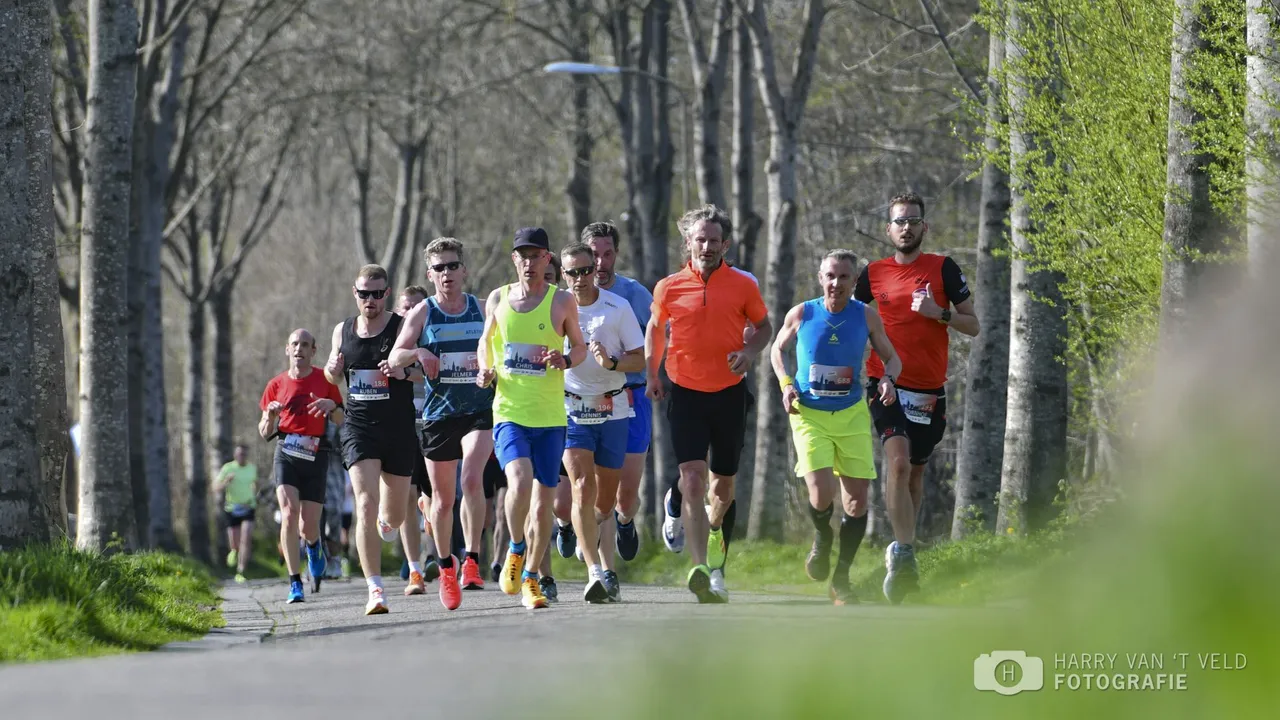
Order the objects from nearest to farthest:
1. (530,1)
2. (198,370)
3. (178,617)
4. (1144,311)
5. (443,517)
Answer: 1. (178,617)
2. (443,517)
3. (1144,311)
4. (530,1)
5. (198,370)

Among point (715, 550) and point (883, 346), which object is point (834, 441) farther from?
point (715, 550)

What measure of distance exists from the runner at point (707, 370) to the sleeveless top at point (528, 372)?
0.74 meters

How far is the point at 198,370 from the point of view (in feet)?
108

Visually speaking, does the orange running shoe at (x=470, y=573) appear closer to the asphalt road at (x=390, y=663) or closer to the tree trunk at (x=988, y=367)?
the asphalt road at (x=390, y=663)

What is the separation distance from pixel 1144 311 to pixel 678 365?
466 cm

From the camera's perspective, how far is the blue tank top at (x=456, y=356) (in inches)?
492

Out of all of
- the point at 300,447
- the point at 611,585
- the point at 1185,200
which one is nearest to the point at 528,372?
the point at 611,585

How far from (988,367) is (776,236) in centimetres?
526

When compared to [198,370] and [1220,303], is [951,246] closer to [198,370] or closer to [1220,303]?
[198,370]

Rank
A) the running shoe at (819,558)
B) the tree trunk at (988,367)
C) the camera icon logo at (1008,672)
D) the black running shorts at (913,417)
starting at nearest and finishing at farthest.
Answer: the camera icon logo at (1008,672) < the black running shorts at (913,417) < the running shoe at (819,558) < the tree trunk at (988,367)

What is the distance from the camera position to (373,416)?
1249 centimetres

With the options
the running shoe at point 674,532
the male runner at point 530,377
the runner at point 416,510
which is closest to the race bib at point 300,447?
the runner at point 416,510

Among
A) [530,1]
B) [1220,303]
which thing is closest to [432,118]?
[530,1]

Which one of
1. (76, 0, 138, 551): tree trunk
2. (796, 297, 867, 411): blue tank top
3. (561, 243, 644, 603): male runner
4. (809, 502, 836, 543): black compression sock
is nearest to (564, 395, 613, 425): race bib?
(561, 243, 644, 603): male runner
